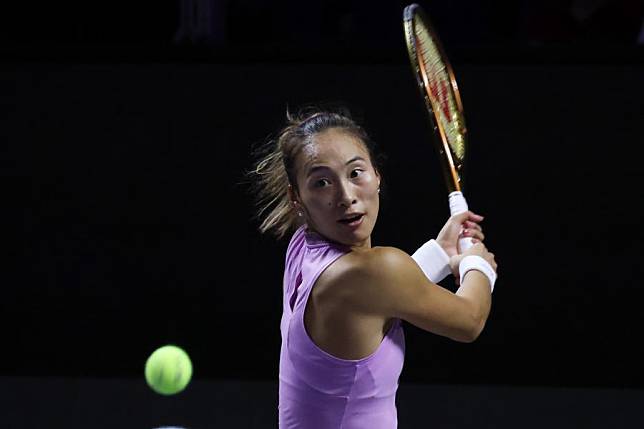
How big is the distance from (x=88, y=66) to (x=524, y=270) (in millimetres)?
1547

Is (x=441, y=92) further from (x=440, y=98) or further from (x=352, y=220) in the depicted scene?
(x=352, y=220)

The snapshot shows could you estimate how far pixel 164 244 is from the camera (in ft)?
12.0

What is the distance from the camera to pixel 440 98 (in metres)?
2.49

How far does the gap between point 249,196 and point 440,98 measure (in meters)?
1.29

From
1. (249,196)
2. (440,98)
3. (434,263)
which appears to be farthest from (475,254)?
(249,196)

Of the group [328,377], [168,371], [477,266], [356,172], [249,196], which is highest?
[249,196]

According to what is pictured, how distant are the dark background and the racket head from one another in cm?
97

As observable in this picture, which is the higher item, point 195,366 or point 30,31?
point 30,31

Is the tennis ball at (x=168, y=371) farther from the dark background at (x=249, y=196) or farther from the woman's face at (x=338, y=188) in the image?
the woman's face at (x=338, y=188)

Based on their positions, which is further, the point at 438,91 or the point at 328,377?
the point at 438,91

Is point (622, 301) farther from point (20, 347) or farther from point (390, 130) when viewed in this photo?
point (20, 347)

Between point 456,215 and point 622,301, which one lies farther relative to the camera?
point 622,301

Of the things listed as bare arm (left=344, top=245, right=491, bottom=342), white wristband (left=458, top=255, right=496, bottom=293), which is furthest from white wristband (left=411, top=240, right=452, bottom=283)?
bare arm (left=344, top=245, right=491, bottom=342)

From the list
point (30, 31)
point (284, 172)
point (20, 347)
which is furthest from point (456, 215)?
point (30, 31)
